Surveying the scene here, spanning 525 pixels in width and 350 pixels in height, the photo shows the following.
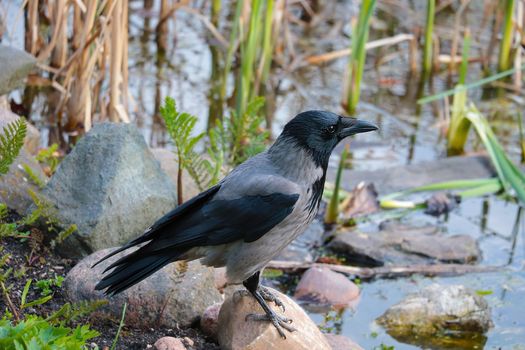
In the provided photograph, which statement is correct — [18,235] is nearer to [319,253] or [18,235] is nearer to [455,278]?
[319,253]

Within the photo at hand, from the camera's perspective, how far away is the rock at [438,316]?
466cm

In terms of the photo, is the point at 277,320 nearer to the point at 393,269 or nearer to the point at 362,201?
the point at 393,269

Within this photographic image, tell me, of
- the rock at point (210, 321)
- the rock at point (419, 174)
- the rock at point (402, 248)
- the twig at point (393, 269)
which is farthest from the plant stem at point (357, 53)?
the rock at point (210, 321)

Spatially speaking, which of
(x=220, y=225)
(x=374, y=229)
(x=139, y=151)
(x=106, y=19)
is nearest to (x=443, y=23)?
(x=374, y=229)

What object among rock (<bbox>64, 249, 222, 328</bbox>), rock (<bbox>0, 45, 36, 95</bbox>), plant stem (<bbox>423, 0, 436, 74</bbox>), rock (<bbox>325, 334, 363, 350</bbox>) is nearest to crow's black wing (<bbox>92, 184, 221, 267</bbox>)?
rock (<bbox>64, 249, 222, 328</bbox>)

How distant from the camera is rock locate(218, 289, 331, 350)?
11.8 ft

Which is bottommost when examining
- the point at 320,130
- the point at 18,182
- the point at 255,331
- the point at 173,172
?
the point at 255,331

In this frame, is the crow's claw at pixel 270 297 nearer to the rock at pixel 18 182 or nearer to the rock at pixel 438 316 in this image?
the rock at pixel 438 316

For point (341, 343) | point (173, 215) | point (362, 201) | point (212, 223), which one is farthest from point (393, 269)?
point (173, 215)

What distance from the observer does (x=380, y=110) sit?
7570mm

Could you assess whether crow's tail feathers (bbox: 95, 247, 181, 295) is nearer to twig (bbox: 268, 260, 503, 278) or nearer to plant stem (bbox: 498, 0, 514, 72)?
twig (bbox: 268, 260, 503, 278)

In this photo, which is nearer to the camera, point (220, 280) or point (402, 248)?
point (220, 280)

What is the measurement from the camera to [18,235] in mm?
4020

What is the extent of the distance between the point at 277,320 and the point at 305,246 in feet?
6.11
